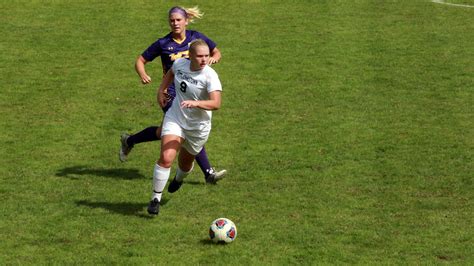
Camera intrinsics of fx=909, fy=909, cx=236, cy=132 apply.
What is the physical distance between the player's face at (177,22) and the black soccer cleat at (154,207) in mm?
2954

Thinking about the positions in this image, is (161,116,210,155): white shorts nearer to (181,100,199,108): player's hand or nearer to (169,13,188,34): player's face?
(181,100,199,108): player's hand

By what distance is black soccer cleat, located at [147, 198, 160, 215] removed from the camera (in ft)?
40.9

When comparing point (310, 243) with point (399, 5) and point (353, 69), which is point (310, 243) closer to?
point (353, 69)

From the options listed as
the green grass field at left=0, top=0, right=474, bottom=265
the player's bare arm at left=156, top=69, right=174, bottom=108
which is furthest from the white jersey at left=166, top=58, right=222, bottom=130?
the green grass field at left=0, top=0, right=474, bottom=265

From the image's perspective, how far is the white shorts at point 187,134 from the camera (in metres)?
12.6

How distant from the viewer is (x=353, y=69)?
853 inches

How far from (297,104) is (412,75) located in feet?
11.7

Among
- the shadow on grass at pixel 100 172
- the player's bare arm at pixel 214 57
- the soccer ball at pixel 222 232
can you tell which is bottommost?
the shadow on grass at pixel 100 172

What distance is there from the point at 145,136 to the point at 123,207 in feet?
6.78

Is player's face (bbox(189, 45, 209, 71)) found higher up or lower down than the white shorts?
higher up

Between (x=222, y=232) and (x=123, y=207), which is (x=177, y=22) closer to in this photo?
(x=123, y=207)

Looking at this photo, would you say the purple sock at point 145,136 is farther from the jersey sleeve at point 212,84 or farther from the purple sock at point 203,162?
the jersey sleeve at point 212,84

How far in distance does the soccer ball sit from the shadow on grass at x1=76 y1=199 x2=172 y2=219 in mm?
1423

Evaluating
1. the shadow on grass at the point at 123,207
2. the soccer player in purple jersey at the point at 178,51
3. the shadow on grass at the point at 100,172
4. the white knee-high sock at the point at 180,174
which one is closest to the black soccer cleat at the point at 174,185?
the white knee-high sock at the point at 180,174
